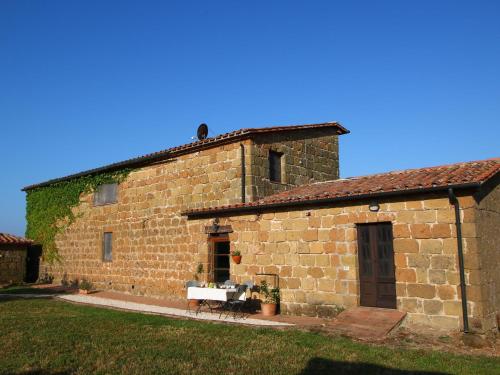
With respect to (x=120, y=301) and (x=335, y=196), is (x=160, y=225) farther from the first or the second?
(x=335, y=196)

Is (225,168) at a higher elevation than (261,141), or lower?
lower

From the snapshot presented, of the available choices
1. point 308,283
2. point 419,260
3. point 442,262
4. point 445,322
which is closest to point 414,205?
point 419,260

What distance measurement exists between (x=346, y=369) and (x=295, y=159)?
963cm

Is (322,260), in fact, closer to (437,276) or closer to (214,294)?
(437,276)

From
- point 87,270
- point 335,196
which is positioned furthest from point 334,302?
point 87,270

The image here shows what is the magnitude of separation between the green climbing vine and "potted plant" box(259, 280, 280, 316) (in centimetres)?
932

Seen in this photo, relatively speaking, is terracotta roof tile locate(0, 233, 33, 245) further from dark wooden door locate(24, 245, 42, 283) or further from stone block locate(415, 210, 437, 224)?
stone block locate(415, 210, 437, 224)

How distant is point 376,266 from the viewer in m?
9.48

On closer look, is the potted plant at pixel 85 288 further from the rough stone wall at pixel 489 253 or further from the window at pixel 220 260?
the rough stone wall at pixel 489 253

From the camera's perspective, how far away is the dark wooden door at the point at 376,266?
929cm

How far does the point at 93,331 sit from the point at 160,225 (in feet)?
22.6

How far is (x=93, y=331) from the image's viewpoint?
8664mm

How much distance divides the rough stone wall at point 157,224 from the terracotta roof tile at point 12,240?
12.4 ft

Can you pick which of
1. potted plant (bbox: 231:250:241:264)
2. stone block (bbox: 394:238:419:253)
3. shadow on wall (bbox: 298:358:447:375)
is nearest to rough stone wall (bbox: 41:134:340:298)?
potted plant (bbox: 231:250:241:264)
